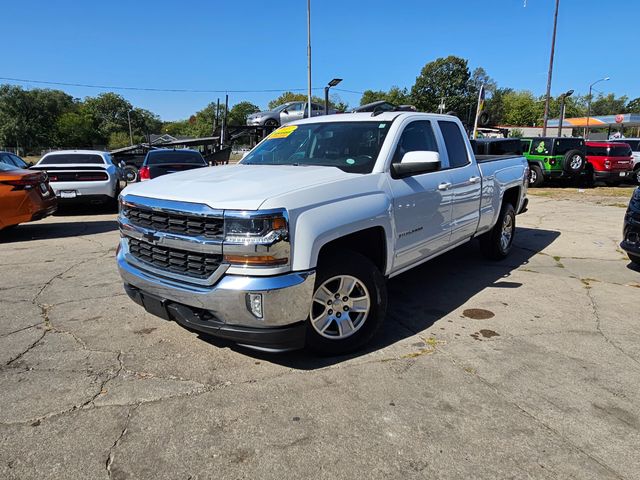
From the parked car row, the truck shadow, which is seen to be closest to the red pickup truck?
the parked car row

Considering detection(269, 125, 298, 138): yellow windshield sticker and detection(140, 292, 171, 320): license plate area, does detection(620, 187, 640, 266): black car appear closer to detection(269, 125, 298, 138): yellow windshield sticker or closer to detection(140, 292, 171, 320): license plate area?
detection(269, 125, 298, 138): yellow windshield sticker

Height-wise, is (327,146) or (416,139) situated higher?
(416,139)

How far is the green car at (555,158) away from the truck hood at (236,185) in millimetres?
16096

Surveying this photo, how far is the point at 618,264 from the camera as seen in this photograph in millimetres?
6562

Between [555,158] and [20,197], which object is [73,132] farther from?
[20,197]

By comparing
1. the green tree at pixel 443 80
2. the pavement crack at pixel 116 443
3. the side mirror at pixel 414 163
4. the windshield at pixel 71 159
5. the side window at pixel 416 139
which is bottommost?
the pavement crack at pixel 116 443

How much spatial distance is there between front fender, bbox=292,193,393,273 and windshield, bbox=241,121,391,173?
15.6 inches

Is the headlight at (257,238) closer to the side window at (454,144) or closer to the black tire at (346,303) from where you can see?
the black tire at (346,303)

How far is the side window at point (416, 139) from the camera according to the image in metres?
4.11

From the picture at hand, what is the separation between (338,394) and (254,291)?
890mm

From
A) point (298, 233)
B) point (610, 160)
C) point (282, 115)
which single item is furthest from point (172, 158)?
point (610, 160)

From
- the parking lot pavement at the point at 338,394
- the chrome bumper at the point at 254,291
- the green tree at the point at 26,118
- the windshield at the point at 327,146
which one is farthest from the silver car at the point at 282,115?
the green tree at the point at 26,118

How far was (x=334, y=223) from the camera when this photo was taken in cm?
320

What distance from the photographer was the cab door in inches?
154
